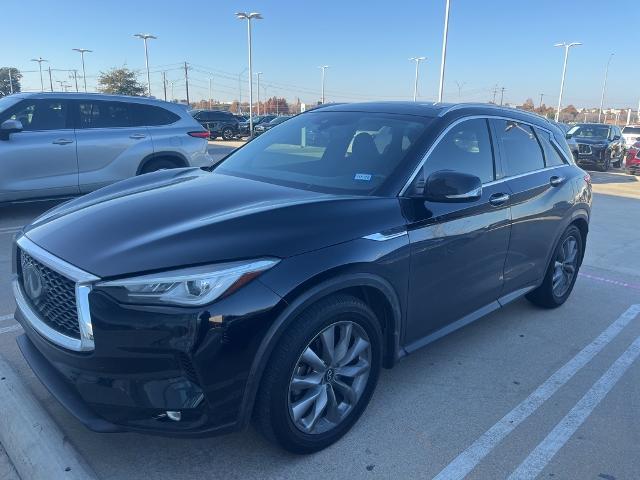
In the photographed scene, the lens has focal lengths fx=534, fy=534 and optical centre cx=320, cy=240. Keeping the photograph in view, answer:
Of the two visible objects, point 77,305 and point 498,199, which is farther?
point 498,199

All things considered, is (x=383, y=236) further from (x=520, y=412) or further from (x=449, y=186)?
(x=520, y=412)

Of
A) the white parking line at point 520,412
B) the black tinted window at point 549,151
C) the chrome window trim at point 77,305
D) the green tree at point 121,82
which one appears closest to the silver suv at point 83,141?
the chrome window trim at point 77,305

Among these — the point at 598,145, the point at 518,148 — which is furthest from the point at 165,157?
the point at 598,145

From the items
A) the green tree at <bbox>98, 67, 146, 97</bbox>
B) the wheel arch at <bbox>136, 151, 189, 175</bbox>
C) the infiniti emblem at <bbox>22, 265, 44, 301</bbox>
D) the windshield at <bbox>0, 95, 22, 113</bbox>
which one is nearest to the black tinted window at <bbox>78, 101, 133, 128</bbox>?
the wheel arch at <bbox>136, 151, 189, 175</bbox>

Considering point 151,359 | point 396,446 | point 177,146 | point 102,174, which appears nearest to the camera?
point 151,359

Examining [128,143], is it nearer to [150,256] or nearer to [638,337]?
[150,256]

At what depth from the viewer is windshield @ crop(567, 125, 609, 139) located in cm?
2131

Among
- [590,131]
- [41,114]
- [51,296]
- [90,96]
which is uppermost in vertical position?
[90,96]

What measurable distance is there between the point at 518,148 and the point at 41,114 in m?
6.38

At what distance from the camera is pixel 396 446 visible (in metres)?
2.84

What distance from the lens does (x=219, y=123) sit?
3556 centimetres

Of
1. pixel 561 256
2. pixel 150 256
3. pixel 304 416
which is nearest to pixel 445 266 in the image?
pixel 304 416

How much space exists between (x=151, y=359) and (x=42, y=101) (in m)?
6.55

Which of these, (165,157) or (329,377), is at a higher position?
(165,157)
